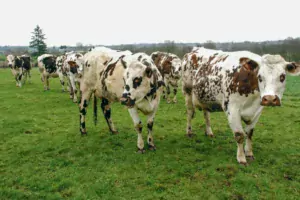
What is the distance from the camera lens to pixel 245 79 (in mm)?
5641

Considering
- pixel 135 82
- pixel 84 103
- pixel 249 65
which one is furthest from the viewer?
pixel 84 103

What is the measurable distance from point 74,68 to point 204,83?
5655 mm

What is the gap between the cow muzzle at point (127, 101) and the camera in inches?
250

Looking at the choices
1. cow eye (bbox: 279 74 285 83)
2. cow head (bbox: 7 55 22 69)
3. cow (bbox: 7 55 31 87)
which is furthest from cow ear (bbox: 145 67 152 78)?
cow head (bbox: 7 55 22 69)

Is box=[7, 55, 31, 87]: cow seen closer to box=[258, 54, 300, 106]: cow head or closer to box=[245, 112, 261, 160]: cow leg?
box=[245, 112, 261, 160]: cow leg

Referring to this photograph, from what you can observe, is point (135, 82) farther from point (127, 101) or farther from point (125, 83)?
point (127, 101)

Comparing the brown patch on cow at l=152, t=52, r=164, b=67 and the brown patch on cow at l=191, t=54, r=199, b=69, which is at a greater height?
the brown patch on cow at l=152, t=52, r=164, b=67

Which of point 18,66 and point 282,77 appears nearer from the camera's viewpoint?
point 282,77

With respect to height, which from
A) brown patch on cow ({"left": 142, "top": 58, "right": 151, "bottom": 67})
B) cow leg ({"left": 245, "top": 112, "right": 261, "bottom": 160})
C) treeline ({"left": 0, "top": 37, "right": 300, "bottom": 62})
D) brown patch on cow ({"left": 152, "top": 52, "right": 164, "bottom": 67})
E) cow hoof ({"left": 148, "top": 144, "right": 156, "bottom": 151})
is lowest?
cow hoof ({"left": 148, "top": 144, "right": 156, "bottom": 151})

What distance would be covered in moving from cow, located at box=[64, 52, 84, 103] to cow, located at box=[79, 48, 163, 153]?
2.16 ft

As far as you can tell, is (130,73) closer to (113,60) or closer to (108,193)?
Result: (113,60)

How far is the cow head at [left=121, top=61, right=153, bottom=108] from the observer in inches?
253

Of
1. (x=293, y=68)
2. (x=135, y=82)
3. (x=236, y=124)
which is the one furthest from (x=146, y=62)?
(x=293, y=68)

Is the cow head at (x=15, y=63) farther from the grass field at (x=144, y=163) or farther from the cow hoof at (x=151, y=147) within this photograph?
the cow hoof at (x=151, y=147)
